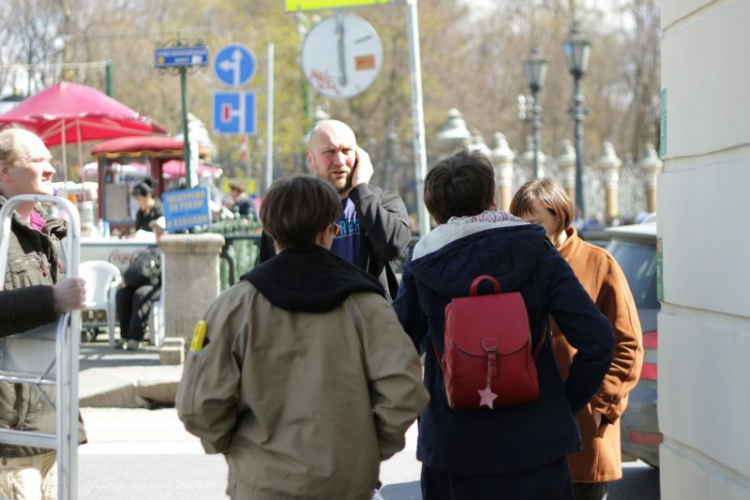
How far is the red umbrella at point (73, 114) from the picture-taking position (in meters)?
15.5

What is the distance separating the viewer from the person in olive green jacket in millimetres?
3703

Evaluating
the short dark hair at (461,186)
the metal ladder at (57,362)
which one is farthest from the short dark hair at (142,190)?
the short dark hair at (461,186)

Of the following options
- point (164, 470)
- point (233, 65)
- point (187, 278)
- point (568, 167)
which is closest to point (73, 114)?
point (233, 65)

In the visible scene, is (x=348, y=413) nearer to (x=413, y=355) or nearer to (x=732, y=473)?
(x=413, y=355)

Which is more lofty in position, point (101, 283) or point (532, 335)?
point (532, 335)

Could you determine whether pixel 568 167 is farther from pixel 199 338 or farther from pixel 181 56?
pixel 199 338

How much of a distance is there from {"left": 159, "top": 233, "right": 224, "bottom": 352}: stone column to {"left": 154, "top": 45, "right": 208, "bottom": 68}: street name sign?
2.09 metres

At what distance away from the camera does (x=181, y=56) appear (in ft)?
41.3

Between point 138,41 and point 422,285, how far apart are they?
4858cm

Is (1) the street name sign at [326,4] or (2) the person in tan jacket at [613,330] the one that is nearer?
(2) the person in tan jacket at [613,330]

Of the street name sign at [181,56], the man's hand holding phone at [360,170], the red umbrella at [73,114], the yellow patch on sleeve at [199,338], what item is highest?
the street name sign at [181,56]

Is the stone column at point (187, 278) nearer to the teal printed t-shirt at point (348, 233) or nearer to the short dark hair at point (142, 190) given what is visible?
the short dark hair at point (142, 190)

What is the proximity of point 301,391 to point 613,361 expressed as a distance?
64.9 inches

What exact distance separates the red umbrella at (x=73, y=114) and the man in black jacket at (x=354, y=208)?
10368 millimetres
